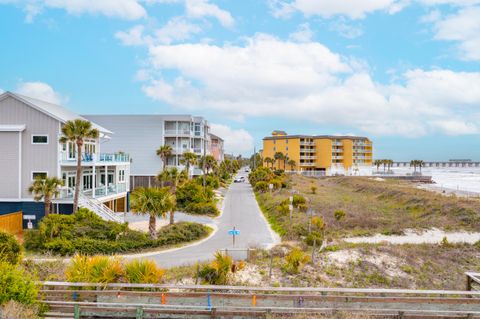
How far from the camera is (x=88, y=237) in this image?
23359 mm

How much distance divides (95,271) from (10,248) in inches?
208

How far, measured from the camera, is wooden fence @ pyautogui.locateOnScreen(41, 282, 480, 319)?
30.0 ft

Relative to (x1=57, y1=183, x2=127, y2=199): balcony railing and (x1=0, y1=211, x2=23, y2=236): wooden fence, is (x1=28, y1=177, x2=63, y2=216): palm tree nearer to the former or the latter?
(x1=57, y1=183, x2=127, y2=199): balcony railing

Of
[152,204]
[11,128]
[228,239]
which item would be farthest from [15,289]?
[11,128]

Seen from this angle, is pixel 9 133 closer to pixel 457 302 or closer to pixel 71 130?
pixel 71 130

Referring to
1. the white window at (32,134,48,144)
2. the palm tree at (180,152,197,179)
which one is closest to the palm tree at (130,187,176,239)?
the white window at (32,134,48,144)

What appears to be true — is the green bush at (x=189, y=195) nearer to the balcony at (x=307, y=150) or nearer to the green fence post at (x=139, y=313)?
the green fence post at (x=139, y=313)

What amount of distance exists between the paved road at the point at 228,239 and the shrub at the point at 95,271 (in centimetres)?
849

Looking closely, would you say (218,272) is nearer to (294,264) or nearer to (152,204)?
(294,264)

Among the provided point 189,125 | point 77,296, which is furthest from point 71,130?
point 189,125

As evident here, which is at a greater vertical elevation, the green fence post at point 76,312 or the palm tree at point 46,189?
the palm tree at point 46,189

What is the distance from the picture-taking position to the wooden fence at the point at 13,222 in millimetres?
26656

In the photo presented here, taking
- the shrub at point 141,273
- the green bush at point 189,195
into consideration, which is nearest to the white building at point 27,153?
the green bush at point 189,195

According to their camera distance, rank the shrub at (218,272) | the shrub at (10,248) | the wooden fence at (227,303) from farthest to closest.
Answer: the shrub at (218,272), the shrub at (10,248), the wooden fence at (227,303)
